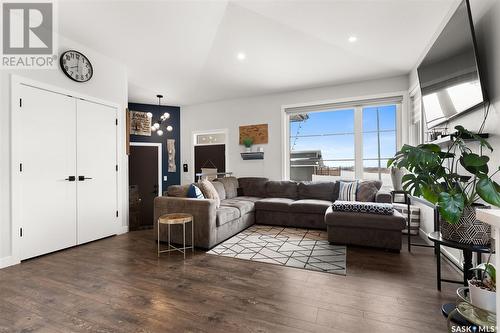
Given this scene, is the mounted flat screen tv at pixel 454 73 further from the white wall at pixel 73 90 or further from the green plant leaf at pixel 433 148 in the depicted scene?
the white wall at pixel 73 90

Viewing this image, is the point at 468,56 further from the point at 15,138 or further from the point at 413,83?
the point at 15,138

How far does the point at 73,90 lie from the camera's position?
11.1ft

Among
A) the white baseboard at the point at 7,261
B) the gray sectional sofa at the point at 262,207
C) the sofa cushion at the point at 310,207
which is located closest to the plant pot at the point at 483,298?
the gray sectional sofa at the point at 262,207

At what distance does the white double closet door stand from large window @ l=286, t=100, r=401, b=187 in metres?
3.70

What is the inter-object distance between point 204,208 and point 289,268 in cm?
135

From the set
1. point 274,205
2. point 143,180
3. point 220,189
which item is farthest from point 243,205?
point 143,180

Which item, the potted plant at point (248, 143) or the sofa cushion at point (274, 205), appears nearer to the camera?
the sofa cushion at point (274, 205)

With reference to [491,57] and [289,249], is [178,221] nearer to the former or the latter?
[289,249]

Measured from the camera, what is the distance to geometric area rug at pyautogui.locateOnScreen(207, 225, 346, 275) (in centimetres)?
272

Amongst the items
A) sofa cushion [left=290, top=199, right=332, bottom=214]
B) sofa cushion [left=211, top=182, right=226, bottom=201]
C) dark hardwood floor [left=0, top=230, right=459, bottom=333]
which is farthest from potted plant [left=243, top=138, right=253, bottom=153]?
dark hardwood floor [left=0, top=230, right=459, bottom=333]

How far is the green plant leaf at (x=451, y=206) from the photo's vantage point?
58.8 inches

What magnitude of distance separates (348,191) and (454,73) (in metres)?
2.48

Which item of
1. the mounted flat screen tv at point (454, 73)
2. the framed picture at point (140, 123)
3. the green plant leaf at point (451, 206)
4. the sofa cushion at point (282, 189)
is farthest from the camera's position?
the framed picture at point (140, 123)

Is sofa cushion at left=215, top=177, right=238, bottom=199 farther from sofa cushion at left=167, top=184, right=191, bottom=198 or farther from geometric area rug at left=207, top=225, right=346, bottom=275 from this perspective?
sofa cushion at left=167, top=184, right=191, bottom=198
